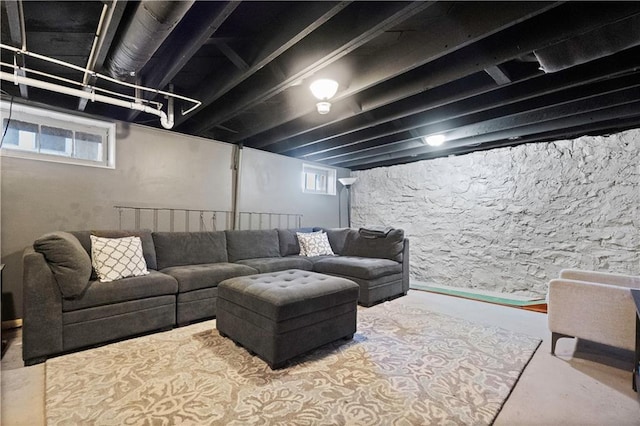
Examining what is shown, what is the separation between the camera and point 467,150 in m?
4.55

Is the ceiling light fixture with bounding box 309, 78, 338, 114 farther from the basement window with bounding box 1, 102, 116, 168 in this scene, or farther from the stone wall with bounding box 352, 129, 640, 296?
the stone wall with bounding box 352, 129, 640, 296

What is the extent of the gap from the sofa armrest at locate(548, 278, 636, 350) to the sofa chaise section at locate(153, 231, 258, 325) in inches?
110

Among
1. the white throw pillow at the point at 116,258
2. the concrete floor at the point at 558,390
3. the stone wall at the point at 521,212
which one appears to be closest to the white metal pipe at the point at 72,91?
the white throw pillow at the point at 116,258

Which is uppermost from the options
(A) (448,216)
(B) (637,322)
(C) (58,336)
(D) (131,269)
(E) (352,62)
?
(E) (352,62)

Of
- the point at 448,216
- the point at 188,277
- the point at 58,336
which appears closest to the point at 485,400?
the point at 188,277

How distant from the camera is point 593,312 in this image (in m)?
2.04

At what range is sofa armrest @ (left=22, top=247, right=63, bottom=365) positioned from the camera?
77.4 inches

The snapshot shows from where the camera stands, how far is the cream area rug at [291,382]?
4.84 ft

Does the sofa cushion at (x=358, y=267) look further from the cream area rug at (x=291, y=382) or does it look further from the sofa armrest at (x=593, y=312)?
the sofa armrest at (x=593, y=312)

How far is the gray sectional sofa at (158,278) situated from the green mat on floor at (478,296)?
70cm

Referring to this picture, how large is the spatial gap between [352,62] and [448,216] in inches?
127

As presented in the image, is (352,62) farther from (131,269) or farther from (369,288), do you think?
(131,269)

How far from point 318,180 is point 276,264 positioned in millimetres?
2660

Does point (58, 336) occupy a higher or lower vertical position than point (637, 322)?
lower
